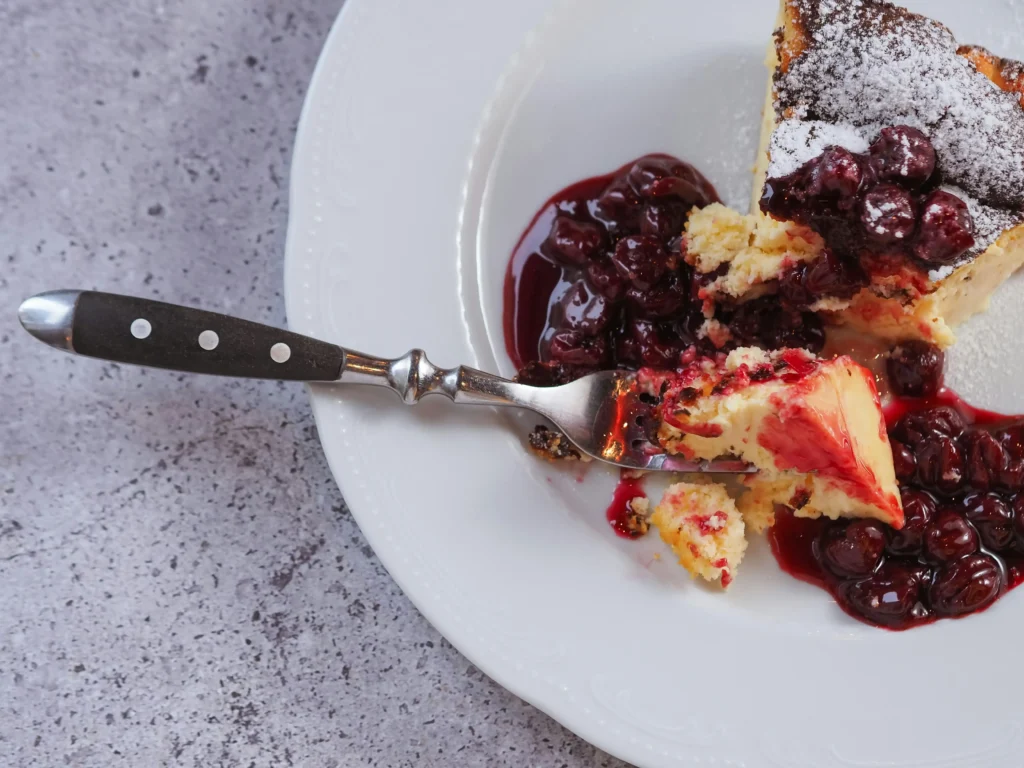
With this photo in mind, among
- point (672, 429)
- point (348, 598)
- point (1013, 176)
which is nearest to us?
point (1013, 176)

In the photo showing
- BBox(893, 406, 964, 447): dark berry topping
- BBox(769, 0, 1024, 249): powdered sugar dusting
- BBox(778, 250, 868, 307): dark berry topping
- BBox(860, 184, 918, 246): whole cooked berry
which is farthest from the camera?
BBox(893, 406, 964, 447): dark berry topping

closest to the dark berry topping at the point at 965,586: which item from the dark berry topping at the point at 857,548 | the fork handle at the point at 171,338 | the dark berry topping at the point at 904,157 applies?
the dark berry topping at the point at 857,548

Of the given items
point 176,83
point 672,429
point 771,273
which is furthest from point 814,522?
point 176,83

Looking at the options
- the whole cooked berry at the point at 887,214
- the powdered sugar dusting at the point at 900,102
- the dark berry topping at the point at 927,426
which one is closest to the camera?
the whole cooked berry at the point at 887,214

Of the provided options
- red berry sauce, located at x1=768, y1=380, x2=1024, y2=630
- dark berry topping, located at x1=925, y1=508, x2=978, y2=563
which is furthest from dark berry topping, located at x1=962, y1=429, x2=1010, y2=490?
dark berry topping, located at x1=925, y1=508, x2=978, y2=563

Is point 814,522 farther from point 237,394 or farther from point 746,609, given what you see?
point 237,394

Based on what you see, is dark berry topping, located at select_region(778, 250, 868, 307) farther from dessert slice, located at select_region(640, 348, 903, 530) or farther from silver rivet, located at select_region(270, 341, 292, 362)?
silver rivet, located at select_region(270, 341, 292, 362)

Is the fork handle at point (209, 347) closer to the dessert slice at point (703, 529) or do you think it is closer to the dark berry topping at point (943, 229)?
the dessert slice at point (703, 529)
